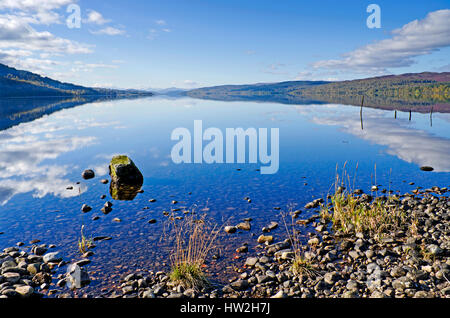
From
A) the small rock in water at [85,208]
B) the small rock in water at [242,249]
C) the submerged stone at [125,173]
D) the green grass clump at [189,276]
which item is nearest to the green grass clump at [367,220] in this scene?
the small rock in water at [242,249]

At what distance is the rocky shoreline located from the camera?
30.2ft

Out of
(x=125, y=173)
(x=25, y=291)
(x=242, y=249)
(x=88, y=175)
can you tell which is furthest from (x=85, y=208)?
(x=242, y=249)

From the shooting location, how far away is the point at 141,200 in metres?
19.3

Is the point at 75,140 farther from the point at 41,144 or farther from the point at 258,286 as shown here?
the point at 258,286

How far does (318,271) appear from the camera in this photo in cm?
1050

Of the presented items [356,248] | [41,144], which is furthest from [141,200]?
[41,144]

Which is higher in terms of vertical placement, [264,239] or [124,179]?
[124,179]

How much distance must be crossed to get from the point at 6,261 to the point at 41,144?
3664 centimetres

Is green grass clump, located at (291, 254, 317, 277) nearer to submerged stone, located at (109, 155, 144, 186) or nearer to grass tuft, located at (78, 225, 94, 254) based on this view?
grass tuft, located at (78, 225, 94, 254)

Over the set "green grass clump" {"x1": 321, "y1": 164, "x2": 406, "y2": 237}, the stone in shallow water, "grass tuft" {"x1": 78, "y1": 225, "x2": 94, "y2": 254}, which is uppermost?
"green grass clump" {"x1": 321, "y1": 164, "x2": 406, "y2": 237}

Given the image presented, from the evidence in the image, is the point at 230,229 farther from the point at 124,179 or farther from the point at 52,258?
the point at 124,179

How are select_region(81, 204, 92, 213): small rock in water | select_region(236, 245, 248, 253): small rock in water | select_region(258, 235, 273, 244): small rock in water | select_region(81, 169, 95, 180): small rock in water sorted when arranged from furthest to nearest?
select_region(81, 169, 95, 180): small rock in water, select_region(81, 204, 92, 213): small rock in water, select_region(258, 235, 273, 244): small rock in water, select_region(236, 245, 248, 253): small rock in water

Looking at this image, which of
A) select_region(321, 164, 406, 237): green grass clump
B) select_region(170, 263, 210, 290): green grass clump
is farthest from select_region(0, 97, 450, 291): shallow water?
select_region(321, 164, 406, 237): green grass clump
